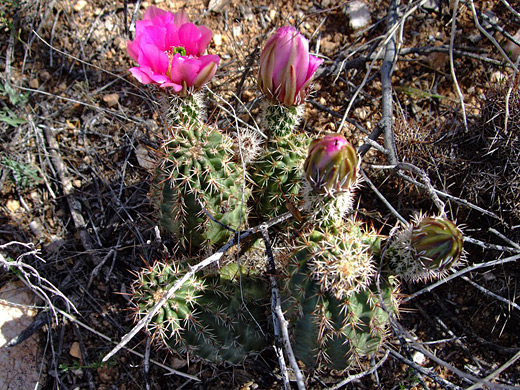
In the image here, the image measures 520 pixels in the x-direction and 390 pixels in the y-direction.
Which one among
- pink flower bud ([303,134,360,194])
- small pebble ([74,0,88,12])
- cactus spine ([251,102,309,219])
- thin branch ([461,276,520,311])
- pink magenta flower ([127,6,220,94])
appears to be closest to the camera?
pink flower bud ([303,134,360,194])

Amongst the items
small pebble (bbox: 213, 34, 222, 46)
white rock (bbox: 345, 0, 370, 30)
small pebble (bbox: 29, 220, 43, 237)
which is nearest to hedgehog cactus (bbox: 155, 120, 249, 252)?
small pebble (bbox: 29, 220, 43, 237)

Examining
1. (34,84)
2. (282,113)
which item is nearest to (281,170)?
(282,113)

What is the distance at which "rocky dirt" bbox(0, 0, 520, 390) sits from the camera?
2221 millimetres

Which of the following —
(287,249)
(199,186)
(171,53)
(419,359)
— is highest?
(171,53)

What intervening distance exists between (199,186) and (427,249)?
920mm

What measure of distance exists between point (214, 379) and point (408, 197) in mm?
1518

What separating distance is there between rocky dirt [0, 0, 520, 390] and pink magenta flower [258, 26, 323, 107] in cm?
23

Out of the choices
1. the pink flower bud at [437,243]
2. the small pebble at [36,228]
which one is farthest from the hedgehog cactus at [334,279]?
the small pebble at [36,228]

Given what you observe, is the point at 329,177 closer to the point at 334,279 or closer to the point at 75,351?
the point at 334,279

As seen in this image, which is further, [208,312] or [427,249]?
[208,312]

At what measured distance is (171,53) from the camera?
6.09 ft

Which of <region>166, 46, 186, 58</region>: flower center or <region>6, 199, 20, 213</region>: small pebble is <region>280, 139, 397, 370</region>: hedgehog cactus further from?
<region>6, 199, 20, 213</region>: small pebble

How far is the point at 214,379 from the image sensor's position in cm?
222

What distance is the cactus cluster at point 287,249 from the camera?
1.52 m
